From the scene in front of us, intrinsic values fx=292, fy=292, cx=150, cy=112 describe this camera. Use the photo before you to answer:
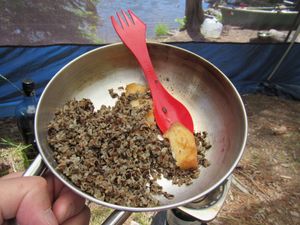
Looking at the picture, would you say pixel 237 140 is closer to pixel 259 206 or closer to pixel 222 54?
pixel 259 206

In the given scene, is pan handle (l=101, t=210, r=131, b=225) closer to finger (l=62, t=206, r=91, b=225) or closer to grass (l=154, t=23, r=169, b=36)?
finger (l=62, t=206, r=91, b=225)

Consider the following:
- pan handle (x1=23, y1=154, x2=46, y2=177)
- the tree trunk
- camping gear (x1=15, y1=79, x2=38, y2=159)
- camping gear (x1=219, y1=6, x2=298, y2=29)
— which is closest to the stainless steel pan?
pan handle (x1=23, y1=154, x2=46, y2=177)

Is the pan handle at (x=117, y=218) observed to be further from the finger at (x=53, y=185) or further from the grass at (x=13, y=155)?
the grass at (x=13, y=155)

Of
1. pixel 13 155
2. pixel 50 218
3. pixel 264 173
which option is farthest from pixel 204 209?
pixel 13 155

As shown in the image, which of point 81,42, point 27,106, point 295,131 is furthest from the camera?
point 295,131

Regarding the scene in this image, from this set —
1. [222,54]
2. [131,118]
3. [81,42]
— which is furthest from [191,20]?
[131,118]

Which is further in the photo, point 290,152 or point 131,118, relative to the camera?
point 290,152
